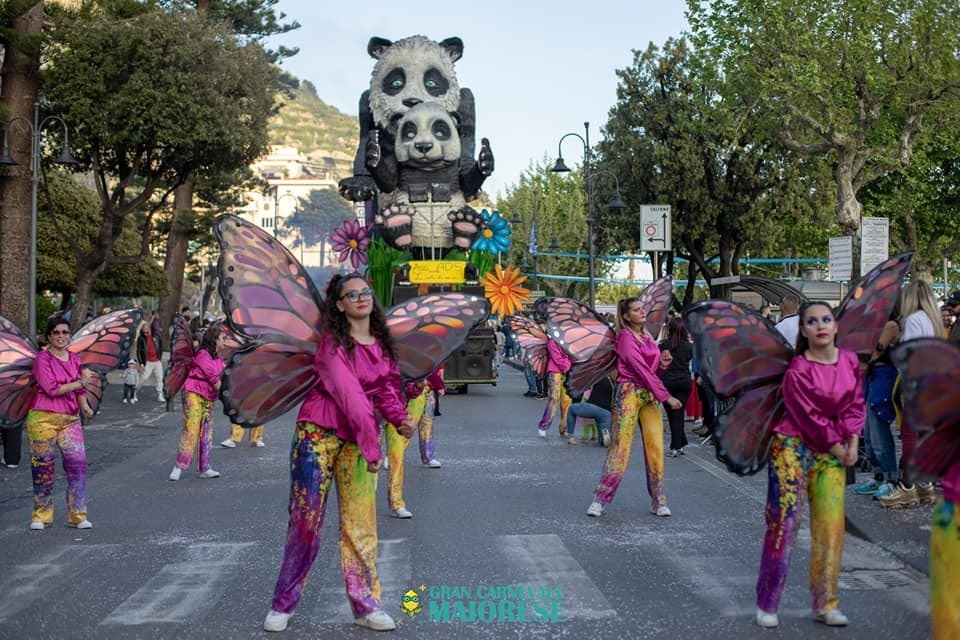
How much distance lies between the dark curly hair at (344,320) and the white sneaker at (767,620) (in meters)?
2.32

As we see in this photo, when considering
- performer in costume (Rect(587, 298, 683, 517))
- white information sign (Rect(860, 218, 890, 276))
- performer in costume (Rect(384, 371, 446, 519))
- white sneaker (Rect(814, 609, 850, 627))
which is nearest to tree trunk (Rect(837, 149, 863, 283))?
white information sign (Rect(860, 218, 890, 276))

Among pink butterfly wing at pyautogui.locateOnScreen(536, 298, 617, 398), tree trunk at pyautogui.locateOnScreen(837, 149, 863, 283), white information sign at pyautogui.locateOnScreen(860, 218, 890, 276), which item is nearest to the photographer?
pink butterfly wing at pyautogui.locateOnScreen(536, 298, 617, 398)

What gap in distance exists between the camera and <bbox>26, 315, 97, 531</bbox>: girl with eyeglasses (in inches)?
361

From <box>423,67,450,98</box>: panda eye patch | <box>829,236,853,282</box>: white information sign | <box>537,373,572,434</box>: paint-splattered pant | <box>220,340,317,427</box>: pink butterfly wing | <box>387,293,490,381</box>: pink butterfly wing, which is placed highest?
<box>423,67,450,98</box>: panda eye patch

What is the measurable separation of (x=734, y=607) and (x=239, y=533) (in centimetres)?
413

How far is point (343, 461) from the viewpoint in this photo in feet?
19.6

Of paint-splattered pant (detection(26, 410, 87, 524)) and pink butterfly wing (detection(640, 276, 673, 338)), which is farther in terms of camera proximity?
pink butterfly wing (detection(640, 276, 673, 338))

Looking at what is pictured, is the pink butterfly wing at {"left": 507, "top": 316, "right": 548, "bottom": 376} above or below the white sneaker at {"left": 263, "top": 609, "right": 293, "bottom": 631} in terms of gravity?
above

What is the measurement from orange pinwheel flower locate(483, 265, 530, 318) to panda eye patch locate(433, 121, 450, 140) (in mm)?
4362

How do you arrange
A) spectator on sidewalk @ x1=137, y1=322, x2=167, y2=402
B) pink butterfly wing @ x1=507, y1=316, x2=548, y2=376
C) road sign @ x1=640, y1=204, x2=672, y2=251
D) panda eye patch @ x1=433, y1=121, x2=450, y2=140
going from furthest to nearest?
spectator on sidewalk @ x1=137, y1=322, x2=167, y2=402 → panda eye patch @ x1=433, y1=121, x2=450, y2=140 → road sign @ x1=640, y1=204, x2=672, y2=251 → pink butterfly wing @ x1=507, y1=316, x2=548, y2=376

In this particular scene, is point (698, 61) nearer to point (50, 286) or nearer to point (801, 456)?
point (801, 456)

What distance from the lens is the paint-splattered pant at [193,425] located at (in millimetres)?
12320

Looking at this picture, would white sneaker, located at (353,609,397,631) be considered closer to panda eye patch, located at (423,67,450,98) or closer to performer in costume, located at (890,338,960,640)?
performer in costume, located at (890,338,960,640)

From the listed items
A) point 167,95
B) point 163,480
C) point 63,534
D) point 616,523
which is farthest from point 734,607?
point 167,95
